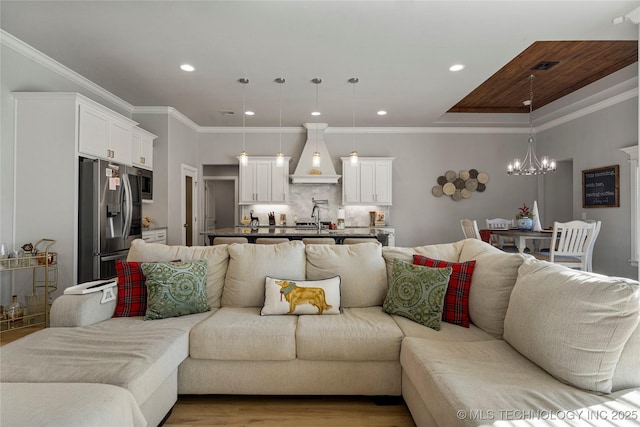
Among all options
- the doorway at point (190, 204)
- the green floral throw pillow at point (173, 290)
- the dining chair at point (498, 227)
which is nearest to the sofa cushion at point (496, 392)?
the green floral throw pillow at point (173, 290)

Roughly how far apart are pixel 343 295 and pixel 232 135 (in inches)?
207

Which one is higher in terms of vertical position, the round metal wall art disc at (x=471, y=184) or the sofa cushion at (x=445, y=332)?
the round metal wall art disc at (x=471, y=184)

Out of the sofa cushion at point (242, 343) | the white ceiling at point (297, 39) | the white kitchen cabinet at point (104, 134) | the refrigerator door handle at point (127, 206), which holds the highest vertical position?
the white ceiling at point (297, 39)

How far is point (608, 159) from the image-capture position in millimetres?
4855

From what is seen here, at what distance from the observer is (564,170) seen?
20.4ft

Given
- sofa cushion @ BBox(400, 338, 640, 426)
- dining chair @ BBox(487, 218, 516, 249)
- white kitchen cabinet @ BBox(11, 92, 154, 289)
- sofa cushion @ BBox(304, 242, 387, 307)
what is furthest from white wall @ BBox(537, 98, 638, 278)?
white kitchen cabinet @ BBox(11, 92, 154, 289)

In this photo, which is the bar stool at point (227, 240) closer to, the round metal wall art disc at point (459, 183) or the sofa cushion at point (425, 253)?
the sofa cushion at point (425, 253)

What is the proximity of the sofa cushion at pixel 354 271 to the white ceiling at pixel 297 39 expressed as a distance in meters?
2.04

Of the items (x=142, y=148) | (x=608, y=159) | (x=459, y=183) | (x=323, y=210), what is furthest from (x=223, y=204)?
(x=608, y=159)

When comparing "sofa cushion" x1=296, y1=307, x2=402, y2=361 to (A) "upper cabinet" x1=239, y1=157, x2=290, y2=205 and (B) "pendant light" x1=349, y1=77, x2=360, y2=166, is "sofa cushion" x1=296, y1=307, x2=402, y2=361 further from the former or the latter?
(A) "upper cabinet" x1=239, y1=157, x2=290, y2=205

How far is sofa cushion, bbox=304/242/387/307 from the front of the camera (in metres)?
2.52

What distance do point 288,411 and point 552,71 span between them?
513 cm

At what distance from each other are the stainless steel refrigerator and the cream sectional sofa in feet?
5.23

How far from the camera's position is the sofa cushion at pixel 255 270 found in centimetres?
252
